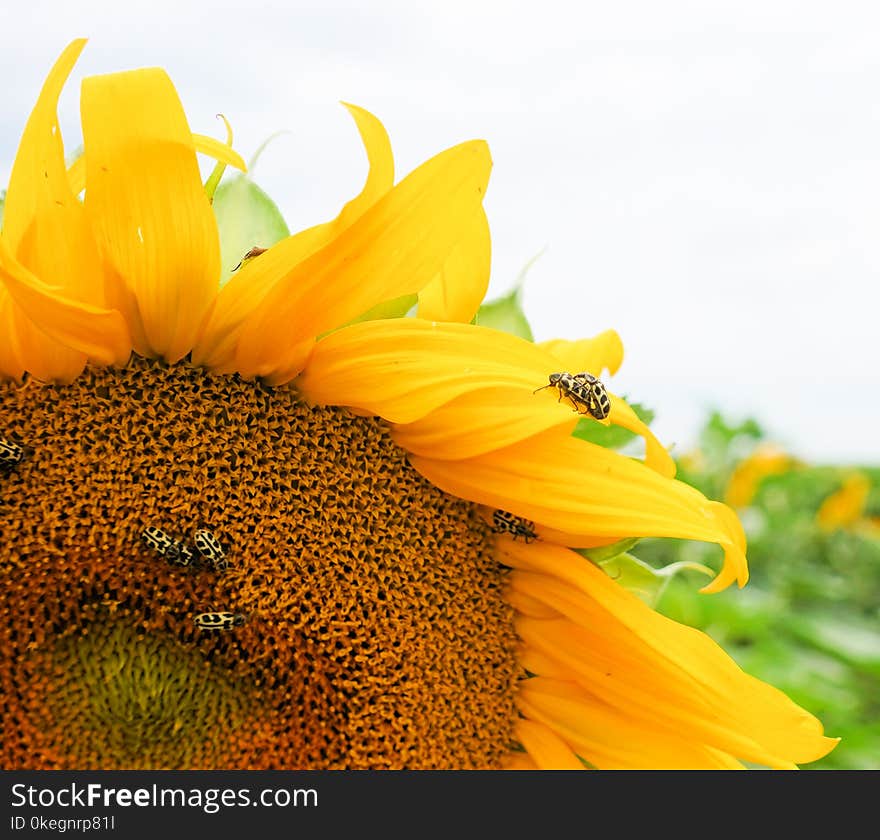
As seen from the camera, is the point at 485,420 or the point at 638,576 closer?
the point at 485,420

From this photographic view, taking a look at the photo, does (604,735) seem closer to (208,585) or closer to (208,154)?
(208,585)

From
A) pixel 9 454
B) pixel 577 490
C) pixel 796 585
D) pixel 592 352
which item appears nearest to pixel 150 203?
pixel 9 454

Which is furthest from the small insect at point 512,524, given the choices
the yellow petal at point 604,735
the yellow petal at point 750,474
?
the yellow petal at point 750,474

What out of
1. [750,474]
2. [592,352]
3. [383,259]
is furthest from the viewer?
[750,474]

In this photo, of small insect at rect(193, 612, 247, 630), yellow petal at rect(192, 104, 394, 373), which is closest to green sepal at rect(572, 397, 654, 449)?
yellow petal at rect(192, 104, 394, 373)

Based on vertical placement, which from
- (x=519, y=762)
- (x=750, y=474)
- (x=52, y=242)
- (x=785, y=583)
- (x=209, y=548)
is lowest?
(x=785, y=583)

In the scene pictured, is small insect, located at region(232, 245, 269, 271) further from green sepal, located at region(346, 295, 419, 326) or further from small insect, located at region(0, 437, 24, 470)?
small insect, located at region(0, 437, 24, 470)
